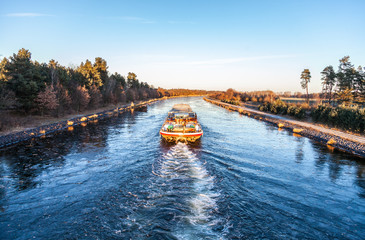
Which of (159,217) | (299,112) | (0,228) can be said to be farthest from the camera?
(299,112)

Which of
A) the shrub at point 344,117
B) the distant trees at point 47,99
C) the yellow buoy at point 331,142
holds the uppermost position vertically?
the distant trees at point 47,99

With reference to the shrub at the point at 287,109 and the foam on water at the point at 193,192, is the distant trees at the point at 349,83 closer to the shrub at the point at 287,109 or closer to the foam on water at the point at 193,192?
the shrub at the point at 287,109

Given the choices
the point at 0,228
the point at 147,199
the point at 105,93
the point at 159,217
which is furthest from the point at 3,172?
the point at 105,93

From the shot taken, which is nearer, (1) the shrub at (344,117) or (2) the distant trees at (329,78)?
(1) the shrub at (344,117)

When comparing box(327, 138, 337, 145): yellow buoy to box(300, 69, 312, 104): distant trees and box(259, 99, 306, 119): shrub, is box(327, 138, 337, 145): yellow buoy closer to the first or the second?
box(259, 99, 306, 119): shrub

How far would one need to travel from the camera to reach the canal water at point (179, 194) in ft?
21.1

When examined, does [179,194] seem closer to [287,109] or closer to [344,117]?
[344,117]

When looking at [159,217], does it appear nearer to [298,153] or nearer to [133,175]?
[133,175]

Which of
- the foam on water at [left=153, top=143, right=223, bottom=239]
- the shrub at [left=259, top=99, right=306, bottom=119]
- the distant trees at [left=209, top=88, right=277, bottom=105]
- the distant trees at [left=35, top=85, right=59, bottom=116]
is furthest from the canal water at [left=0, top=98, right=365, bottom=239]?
the distant trees at [left=209, top=88, right=277, bottom=105]

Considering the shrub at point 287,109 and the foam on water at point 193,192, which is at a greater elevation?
the shrub at point 287,109

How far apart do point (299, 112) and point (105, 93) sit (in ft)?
164

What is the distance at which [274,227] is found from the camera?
260 inches

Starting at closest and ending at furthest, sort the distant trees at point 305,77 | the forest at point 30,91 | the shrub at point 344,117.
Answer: the shrub at point 344,117 < the forest at point 30,91 < the distant trees at point 305,77

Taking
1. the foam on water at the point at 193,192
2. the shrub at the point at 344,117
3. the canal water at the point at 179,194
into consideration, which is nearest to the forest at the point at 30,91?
the canal water at the point at 179,194
